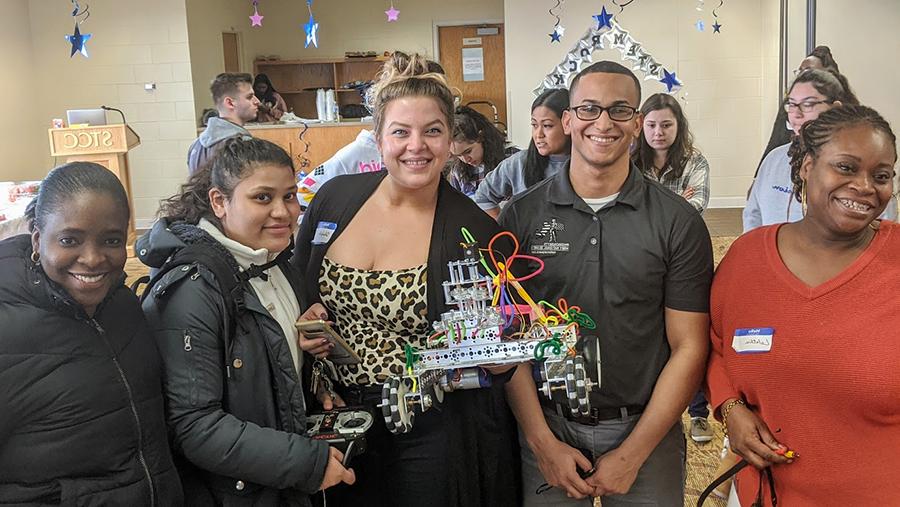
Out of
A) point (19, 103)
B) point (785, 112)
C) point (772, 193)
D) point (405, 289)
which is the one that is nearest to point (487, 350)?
point (405, 289)

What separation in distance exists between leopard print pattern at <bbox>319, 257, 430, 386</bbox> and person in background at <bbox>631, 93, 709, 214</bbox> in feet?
7.85

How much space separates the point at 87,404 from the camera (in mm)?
1256

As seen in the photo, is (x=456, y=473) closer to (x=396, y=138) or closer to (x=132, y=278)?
(x=396, y=138)

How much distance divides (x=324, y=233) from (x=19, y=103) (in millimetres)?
8664

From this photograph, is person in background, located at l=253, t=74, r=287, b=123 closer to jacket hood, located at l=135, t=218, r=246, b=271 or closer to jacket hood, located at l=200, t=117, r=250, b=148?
jacket hood, located at l=200, t=117, r=250, b=148

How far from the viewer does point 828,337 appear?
144cm

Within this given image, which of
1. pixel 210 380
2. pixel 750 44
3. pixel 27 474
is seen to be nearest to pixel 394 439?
pixel 210 380

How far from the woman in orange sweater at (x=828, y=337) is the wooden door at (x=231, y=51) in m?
9.99

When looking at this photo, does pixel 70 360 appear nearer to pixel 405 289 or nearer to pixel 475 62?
pixel 405 289

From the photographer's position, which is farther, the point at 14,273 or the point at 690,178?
the point at 690,178

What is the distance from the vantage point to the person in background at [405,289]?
1792 mm

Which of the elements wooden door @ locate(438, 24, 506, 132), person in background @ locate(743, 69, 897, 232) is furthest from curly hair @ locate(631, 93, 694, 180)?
wooden door @ locate(438, 24, 506, 132)

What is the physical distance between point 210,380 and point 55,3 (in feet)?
31.3

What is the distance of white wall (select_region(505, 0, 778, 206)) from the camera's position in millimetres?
9164
